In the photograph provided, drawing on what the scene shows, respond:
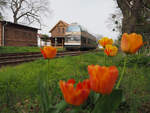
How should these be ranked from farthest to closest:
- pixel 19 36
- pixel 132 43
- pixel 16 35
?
pixel 19 36 < pixel 16 35 < pixel 132 43

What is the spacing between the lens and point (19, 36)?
19797 mm

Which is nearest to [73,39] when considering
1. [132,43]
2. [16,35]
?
[16,35]

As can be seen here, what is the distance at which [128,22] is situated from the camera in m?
6.46

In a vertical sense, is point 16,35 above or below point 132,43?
above

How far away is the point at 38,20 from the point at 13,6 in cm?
616

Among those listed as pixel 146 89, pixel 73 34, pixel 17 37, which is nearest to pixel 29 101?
pixel 146 89

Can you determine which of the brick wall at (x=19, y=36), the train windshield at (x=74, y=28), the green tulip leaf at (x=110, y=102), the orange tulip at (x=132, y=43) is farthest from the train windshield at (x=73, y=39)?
the green tulip leaf at (x=110, y=102)

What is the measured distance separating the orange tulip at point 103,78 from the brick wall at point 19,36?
19194 millimetres

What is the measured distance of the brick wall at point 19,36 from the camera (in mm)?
17891

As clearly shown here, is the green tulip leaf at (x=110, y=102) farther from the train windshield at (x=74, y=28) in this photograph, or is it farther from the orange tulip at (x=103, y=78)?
the train windshield at (x=74, y=28)

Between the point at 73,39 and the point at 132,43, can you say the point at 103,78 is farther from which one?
the point at 73,39

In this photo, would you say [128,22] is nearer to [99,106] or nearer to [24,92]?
[24,92]

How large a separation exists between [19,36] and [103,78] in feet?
70.5

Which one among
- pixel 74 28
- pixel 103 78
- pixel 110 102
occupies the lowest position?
pixel 110 102
